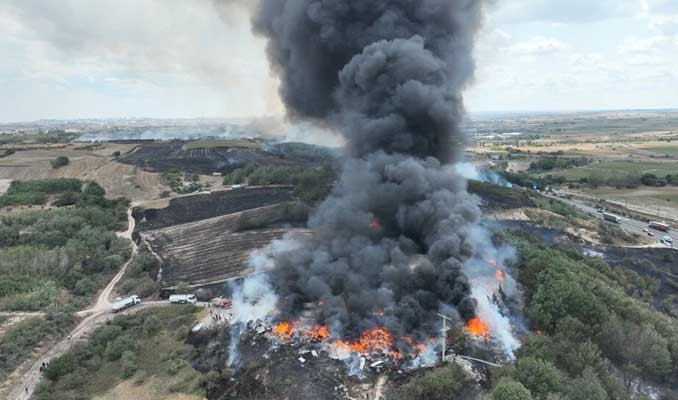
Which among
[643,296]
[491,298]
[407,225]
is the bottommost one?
[643,296]

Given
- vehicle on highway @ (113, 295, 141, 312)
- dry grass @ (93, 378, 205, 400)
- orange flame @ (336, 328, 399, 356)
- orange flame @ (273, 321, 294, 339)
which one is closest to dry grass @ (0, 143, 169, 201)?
vehicle on highway @ (113, 295, 141, 312)

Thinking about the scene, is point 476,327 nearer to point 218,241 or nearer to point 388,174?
point 388,174

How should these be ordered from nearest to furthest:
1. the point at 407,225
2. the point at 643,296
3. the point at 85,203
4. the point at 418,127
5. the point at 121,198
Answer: the point at 407,225, the point at 418,127, the point at 643,296, the point at 85,203, the point at 121,198

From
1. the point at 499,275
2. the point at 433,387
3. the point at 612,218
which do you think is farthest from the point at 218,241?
the point at 612,218

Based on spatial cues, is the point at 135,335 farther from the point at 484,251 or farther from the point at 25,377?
the point at 484,251

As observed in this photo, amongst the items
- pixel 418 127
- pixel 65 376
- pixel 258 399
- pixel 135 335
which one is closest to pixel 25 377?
pixel 65 376
